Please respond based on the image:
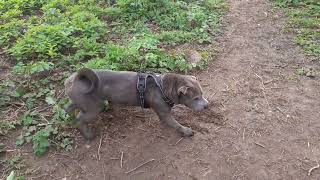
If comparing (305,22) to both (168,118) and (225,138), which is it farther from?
(168,118)

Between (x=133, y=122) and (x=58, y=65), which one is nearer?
(x=133, y=122)

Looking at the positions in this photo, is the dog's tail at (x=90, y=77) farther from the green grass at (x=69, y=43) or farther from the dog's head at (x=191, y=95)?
the dog's head at (x=191, y=95)

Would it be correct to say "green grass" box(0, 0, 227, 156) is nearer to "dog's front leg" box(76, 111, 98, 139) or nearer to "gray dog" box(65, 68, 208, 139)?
"dog's front leg" box(76, 111, 98, 139)

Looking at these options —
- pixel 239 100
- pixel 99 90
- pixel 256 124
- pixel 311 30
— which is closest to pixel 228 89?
pixel 239 100

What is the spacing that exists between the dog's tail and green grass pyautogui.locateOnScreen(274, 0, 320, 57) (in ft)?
14.2

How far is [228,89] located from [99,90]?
90.5 inches

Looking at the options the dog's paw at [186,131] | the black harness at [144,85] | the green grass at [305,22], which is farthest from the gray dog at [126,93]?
the green grass at [305,22]

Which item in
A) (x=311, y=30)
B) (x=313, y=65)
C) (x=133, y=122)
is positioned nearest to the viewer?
(x=133, y=122)

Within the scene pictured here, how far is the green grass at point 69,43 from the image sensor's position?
5422 millimetres

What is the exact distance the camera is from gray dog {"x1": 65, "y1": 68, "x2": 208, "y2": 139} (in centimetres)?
488

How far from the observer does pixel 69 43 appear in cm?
694

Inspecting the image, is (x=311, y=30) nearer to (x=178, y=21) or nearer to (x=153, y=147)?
(x=178, y=21)

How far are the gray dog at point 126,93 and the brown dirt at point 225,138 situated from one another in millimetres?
390

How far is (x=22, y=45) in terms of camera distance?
6727mm
